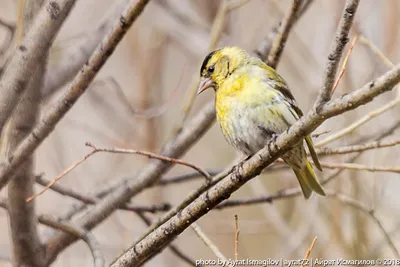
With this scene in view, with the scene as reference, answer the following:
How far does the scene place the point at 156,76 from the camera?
475cm

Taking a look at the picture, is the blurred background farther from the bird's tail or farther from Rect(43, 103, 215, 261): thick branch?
the bird's tail

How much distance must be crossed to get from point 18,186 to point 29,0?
2.02 feet

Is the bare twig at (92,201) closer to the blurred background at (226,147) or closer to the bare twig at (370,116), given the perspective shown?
the blurred background at (226,147)

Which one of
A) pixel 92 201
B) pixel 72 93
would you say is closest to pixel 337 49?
pixel 72 93

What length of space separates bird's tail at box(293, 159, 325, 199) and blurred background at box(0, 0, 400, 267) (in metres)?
0.42

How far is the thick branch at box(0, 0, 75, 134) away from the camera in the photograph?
190 cm

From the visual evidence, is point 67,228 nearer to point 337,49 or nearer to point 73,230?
point 73,230

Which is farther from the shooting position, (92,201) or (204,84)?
(204,84)

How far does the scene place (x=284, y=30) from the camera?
8.23 ft

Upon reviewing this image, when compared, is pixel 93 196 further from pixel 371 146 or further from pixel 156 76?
pixel 156 76

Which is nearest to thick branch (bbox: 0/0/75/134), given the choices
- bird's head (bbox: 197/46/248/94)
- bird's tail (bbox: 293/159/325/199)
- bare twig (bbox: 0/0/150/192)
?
bare twig (bbox: 0/0/150/192)

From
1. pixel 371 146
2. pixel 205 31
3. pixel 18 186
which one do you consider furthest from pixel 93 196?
pixel 205 31

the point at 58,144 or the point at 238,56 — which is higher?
the point at 58,144

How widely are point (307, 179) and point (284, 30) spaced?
0.62 metres
